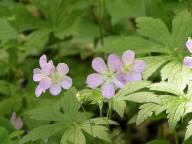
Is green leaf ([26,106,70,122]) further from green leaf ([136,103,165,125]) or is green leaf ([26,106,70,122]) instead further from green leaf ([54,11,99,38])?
green leaf ([54,11,99,38])

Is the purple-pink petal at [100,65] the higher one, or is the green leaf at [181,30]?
the green leaf at [181,30]

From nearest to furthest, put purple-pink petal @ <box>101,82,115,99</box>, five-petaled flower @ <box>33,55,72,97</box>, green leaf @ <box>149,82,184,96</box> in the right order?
purple-pink petal @ <box>101,82,115,99</box> < five-petaled flower @ <box>33,55,72,97</box> < green leaf @ <box>149,82,184,96</box>

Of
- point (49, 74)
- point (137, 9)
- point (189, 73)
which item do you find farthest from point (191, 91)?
point (137, 9)

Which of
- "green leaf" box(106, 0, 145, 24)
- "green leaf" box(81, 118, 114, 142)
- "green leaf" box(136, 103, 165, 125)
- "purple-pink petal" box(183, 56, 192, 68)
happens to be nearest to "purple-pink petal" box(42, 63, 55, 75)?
"green leaf" box(81, 118, 114, 142)

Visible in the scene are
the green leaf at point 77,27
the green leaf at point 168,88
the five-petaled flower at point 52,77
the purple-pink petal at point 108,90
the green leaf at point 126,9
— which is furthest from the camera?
the green leaf at point 77,27

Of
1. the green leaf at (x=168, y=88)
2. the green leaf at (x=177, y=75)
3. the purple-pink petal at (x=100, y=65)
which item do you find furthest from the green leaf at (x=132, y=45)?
the purple-pink petal at (x=100, y=65)

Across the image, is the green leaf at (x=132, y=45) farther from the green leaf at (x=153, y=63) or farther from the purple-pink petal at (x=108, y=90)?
the purple-pink petal at (x=108, y=90)

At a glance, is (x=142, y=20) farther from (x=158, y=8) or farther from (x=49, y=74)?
(x=49, y=74)
